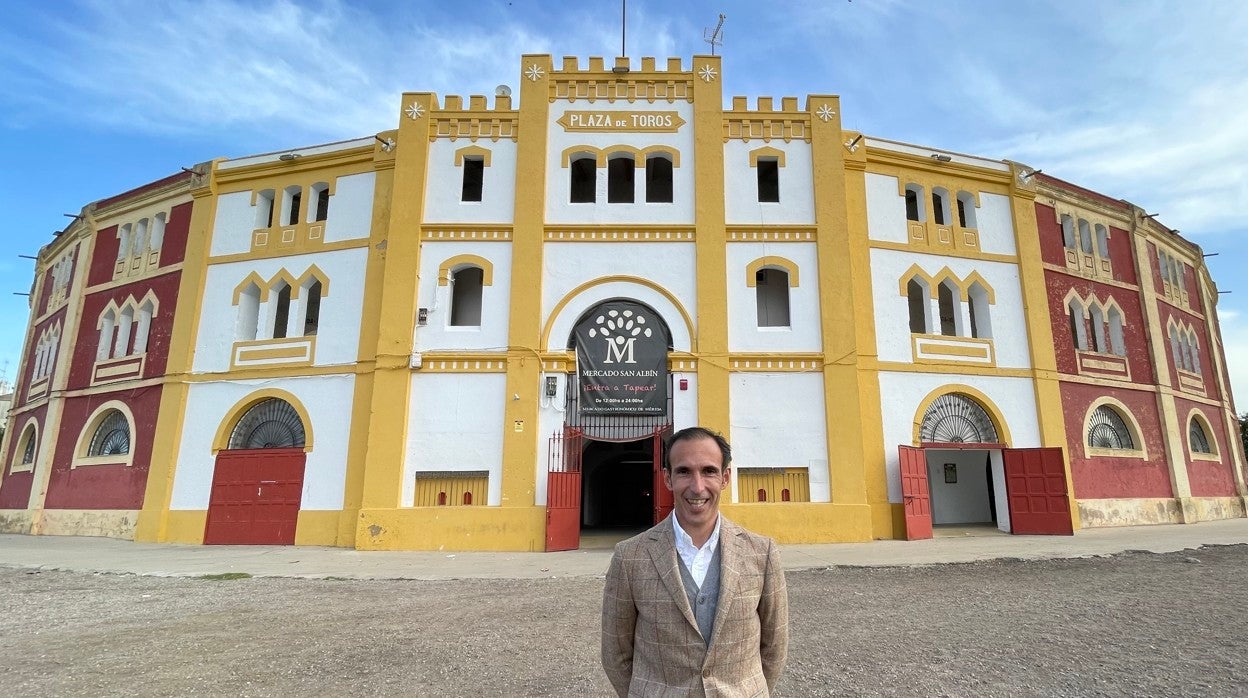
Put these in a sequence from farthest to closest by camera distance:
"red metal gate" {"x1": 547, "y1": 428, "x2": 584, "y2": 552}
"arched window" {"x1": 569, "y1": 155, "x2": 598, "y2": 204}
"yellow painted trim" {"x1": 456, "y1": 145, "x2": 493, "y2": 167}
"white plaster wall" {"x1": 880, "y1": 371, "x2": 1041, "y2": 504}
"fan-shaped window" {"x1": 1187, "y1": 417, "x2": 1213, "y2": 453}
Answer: "fan-shaped window" {"x1": 1187, "y1": 417, "x2": 1213, "y2": 453}
"arched window" {"x1": 569, "y1": 155, "x2": 598, "y2": 204}
"yellow painted trim" {"x1": 456, "y1": 145, "x2": 493, "y2": 167}
"white plaster wall" {"x1": 880, "y1": 371, "x2": 1041, "y2": 504}
"red metal gate" {"x1": 547, "y1": 428, "x2": 584, "y2": 552}

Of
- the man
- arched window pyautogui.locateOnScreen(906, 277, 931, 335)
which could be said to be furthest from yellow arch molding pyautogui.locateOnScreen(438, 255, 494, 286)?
the man

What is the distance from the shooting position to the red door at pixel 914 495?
542 inches

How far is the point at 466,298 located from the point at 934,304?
1148 cm

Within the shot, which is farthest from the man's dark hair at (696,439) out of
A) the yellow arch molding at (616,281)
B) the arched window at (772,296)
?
the arched window at (772,296)

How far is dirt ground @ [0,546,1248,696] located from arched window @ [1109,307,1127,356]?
1061cm

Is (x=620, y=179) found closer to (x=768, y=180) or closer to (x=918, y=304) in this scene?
(x=768, y=180)

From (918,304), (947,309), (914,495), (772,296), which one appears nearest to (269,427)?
(772,296)

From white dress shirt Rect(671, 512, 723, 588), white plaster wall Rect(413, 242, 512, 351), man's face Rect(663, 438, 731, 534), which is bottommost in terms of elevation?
white dress shirt Rect(671, 512, 723, 588)

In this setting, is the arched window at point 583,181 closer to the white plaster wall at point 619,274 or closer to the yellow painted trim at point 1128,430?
the white plaster wall at point 619,274

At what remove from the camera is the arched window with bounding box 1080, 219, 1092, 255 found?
18312mm

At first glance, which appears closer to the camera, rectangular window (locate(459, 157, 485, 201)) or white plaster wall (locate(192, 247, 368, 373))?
white plaster wall (locate(192, 247, 368, 373))

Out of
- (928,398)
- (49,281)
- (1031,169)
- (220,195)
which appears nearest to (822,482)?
(928,398)

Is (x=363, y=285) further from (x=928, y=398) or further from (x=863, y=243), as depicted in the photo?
(x=928, y=398)

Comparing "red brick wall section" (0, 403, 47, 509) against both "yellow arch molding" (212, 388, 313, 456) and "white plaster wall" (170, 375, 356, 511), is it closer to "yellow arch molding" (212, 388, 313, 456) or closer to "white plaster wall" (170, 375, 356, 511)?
"white plaster wall" (170, 375, 356, 511)
